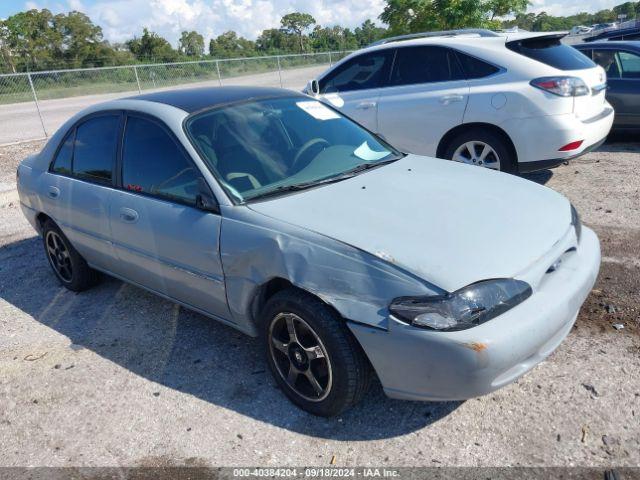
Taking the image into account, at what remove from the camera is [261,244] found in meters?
2.84

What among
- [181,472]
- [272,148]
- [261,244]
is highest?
[272,148]

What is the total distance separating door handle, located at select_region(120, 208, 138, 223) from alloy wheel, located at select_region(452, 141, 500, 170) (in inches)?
151

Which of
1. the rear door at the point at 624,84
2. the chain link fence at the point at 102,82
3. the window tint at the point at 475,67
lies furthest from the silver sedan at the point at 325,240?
the chain link fence at the point at 102,82

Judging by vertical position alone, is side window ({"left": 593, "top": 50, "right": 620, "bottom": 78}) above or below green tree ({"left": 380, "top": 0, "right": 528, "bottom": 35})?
below

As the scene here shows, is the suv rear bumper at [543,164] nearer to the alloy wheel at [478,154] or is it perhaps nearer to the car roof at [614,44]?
the alloy wheel at [478,154]

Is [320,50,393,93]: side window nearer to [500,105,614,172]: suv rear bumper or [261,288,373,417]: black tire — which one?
[500,105,614,172]: suv rear bumper

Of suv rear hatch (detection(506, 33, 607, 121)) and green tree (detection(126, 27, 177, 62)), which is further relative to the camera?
green tree (detection(126, 27, 177, 62))

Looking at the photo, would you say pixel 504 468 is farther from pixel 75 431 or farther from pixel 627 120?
pixel 627 120

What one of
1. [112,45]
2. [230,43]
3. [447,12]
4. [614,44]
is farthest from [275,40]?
[614,44]

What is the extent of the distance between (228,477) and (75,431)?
3.32 ft

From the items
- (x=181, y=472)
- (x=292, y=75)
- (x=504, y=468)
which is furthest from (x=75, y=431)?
(x=292, y=75)

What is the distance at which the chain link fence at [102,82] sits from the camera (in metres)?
15.4

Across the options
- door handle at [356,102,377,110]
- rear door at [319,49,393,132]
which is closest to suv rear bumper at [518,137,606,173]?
rear door at [319,49,393,132]

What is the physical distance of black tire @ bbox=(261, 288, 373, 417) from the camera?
2613mm
